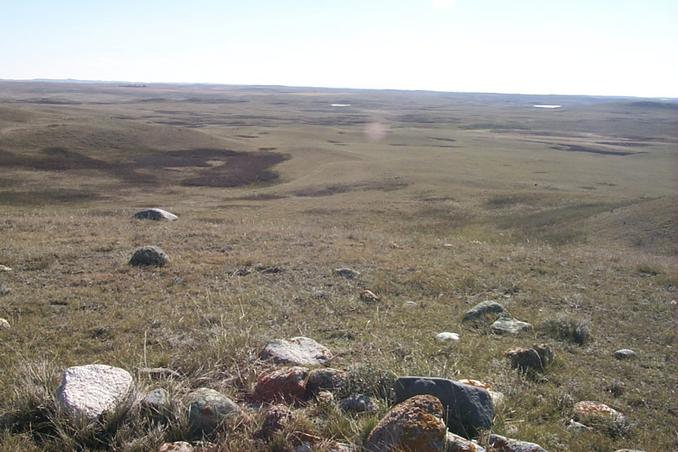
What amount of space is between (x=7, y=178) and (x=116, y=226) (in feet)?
81.7

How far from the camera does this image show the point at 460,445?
4.56 meters

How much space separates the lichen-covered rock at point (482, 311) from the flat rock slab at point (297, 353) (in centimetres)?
371

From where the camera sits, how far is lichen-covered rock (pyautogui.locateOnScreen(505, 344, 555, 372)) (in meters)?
7.53

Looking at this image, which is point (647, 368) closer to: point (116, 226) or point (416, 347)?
point (416, 347)

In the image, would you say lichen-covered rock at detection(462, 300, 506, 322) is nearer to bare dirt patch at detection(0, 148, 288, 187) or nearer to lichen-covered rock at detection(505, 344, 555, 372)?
lichen-covered rock at detection(505, 344, 555, 372)

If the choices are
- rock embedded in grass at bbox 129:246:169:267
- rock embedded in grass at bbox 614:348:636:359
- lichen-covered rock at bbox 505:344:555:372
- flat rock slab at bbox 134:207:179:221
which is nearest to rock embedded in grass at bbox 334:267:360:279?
rock embedded in grass at bbox 129:246:169:267

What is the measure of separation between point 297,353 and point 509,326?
4513 mm

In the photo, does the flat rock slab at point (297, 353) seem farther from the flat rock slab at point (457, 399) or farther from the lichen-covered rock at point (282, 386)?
the flat rock slab at point (457, 399)

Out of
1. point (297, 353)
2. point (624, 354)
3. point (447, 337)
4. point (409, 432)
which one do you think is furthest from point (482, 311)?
point (409, 432)

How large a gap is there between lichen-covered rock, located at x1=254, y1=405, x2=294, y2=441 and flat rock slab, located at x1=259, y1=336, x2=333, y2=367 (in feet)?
5.07

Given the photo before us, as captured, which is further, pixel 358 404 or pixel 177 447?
pixel 358 404

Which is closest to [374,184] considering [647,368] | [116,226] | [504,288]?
[116,226]

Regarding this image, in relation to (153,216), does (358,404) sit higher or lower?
higher

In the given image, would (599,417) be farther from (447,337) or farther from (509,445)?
(447,337)
